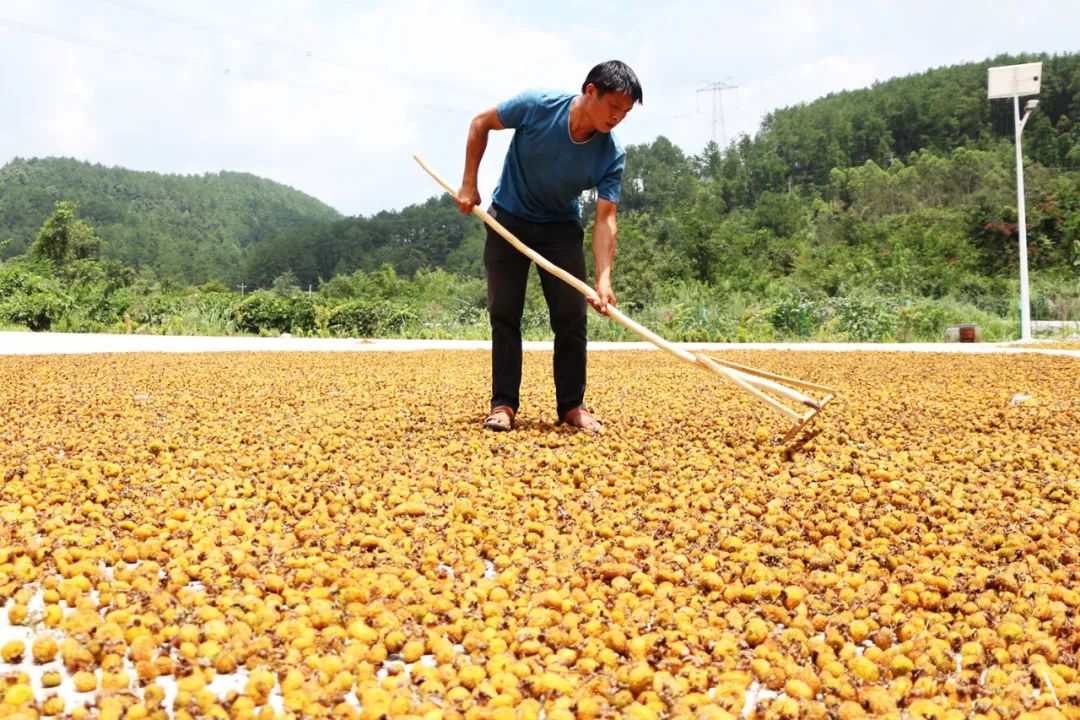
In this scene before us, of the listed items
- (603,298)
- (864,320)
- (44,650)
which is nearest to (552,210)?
(603,298)

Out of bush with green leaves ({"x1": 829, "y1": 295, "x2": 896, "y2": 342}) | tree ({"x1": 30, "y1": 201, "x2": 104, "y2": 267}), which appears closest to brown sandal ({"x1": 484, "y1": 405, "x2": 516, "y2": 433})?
bush with green leaves ({"x1": 829, "y1": 295, "x2": 896, "y2": 342})

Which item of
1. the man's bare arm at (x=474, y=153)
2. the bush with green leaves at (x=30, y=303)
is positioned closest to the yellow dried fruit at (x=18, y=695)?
the man's bare arm at (x=474, y=153)

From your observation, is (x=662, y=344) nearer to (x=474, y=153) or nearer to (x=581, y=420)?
(x=581, y=420)

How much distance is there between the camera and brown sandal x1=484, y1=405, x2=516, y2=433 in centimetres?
332

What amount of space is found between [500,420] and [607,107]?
125cm

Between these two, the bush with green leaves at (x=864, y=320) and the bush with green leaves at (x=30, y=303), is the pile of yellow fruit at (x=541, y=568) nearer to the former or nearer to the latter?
the bush with green leaves at (x=864, y=320)

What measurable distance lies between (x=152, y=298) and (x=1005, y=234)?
60.9ft

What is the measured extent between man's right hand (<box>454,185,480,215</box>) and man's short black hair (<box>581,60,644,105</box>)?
2.06 ft

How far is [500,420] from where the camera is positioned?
3.33 m

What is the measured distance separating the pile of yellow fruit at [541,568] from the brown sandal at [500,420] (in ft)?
0.29

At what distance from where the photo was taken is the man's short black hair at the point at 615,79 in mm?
2850

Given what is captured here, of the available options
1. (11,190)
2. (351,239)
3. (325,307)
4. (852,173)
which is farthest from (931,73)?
(11,190)

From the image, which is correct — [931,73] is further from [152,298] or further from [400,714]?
[400,714]

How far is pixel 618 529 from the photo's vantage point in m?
2.12
